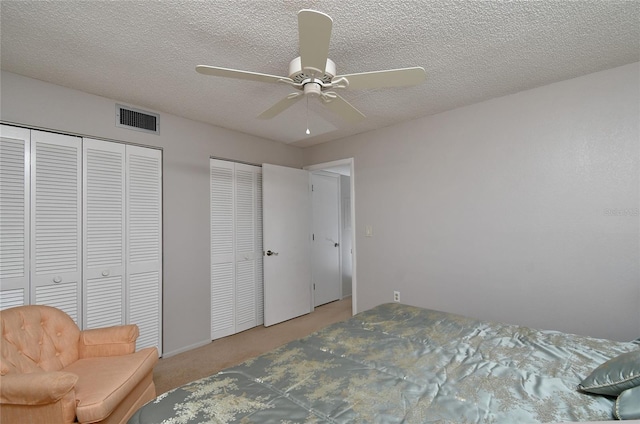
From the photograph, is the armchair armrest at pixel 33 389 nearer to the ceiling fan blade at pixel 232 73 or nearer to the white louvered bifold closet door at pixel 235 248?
the ceiling fan blade at pixel 232 73

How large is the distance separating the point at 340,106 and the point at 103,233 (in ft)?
7.71

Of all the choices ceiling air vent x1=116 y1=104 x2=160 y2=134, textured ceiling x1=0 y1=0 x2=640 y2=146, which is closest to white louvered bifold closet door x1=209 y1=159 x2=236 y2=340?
ceiling air vent x1=116 y1=104 x2=160 y2=134

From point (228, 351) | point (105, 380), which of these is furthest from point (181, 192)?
point (105, 380)

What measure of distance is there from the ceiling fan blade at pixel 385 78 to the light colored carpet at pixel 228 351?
2657 millimetres

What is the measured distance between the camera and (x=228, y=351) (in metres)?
3.07

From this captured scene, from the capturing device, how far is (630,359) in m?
1.10

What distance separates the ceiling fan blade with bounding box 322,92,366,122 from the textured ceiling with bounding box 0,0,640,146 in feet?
1.14

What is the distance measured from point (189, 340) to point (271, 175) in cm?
215

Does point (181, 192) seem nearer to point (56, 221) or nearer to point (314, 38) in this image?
point (56, 221)

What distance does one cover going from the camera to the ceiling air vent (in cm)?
272

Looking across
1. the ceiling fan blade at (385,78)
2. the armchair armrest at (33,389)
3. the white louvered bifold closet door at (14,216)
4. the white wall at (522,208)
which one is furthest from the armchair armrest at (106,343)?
the white wall at (522,208)

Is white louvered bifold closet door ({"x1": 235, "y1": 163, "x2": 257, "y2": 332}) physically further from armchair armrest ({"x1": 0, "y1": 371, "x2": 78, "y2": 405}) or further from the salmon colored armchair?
armchair armrest ({"x1": 0, "y1": 371, "x2": 78, "y2": 405})

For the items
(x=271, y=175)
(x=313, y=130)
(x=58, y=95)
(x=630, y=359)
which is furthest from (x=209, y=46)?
(x=630, y=359)

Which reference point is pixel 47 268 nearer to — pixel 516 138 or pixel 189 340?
pixel 189 340
